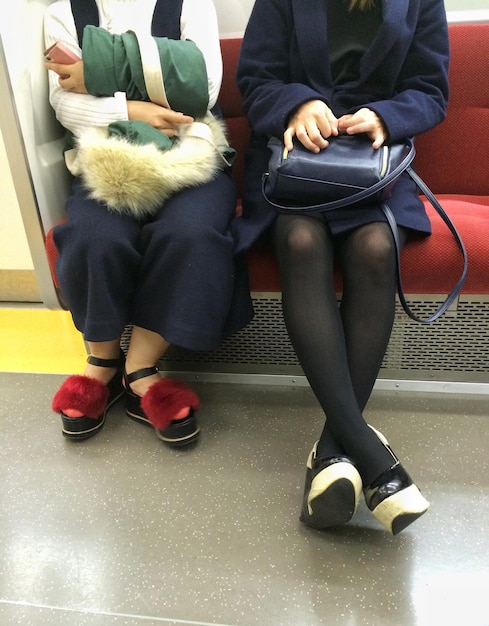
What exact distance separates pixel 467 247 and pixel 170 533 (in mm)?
815

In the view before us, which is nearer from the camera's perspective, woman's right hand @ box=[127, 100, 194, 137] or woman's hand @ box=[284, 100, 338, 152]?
woman's hand @ box=[284, 100, 338, 152]

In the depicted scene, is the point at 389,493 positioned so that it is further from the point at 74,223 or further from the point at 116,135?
the point at 116,135

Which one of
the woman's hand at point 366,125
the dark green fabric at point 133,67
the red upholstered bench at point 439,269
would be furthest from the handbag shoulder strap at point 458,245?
the dark green fabric at point 133,67

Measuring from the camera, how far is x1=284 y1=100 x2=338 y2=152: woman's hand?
41.8 inches

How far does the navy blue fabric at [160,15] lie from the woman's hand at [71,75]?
0.38 feet

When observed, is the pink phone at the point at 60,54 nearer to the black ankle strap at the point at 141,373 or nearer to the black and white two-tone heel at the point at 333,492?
the black ankle strap at the point at 141,373

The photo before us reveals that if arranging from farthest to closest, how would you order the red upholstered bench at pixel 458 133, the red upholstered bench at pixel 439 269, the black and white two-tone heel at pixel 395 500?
the red upholstered bench at pixel 458 133, the red upholstered bench at pixel 439 269, the black and white two-tone heel at pixel 395 500

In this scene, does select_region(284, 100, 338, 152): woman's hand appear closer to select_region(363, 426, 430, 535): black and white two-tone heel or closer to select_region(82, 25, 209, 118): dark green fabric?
select_region(82, 25, 209, 118): dark green fabric

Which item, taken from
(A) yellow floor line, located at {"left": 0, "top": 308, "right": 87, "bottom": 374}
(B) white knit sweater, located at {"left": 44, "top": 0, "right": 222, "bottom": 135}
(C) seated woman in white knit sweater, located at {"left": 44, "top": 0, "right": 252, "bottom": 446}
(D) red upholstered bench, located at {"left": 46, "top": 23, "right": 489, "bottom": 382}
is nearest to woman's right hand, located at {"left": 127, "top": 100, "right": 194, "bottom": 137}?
(C) seated woman in white knit sweater, located at {"left": 44, "top": 0, "right": 252, "bottom": 446}

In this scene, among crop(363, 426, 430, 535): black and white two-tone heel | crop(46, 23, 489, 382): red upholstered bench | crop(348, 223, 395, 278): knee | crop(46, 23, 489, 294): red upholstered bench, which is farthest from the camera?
crop(46, 23, 489, 294): red upholstered bench

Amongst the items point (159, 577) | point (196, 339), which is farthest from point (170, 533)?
point (196, 339)

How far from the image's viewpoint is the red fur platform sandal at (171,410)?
117 cm

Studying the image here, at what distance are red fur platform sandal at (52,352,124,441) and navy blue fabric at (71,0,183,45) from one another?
802mm

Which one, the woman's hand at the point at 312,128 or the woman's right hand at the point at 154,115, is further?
the woman's right hand at the point at 154,115
